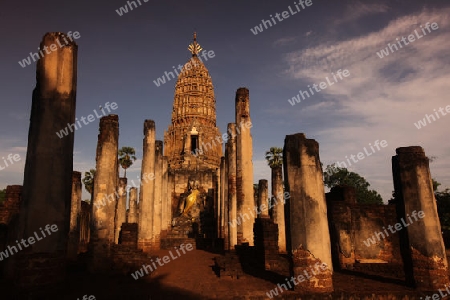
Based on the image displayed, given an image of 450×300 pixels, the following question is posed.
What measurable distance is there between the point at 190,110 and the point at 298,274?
37.4 m

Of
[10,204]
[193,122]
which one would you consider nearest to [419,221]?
[10,204]

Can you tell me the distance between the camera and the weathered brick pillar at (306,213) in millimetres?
7801

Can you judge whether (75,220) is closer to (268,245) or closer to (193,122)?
(268,245)

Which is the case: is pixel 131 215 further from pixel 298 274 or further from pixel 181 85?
pixel 181 85

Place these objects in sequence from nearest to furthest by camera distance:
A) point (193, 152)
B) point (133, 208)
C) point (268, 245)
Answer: point (268, 245) < point (133, 208) < point (193, 152)

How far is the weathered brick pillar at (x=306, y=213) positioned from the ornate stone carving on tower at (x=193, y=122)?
29572 mm

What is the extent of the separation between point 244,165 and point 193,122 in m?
29.0

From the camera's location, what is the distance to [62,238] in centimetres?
616

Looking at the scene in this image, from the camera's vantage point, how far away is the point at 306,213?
8.18m

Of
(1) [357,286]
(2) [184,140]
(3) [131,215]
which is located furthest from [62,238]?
(2) [184,140]

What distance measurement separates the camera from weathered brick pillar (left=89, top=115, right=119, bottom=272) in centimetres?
1061

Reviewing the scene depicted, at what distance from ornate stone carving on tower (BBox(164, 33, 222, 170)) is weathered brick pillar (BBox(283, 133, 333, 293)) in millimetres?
29572

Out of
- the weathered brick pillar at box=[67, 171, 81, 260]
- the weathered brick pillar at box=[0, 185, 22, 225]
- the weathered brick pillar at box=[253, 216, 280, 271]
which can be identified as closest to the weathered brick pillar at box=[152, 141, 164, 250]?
the weathered brick pillar at box=[67, 171, 81, 260]

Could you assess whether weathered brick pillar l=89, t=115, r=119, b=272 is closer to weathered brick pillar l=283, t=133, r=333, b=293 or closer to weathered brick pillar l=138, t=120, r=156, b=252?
weathered brick pillar l=138, t=120, r=156, b=252
